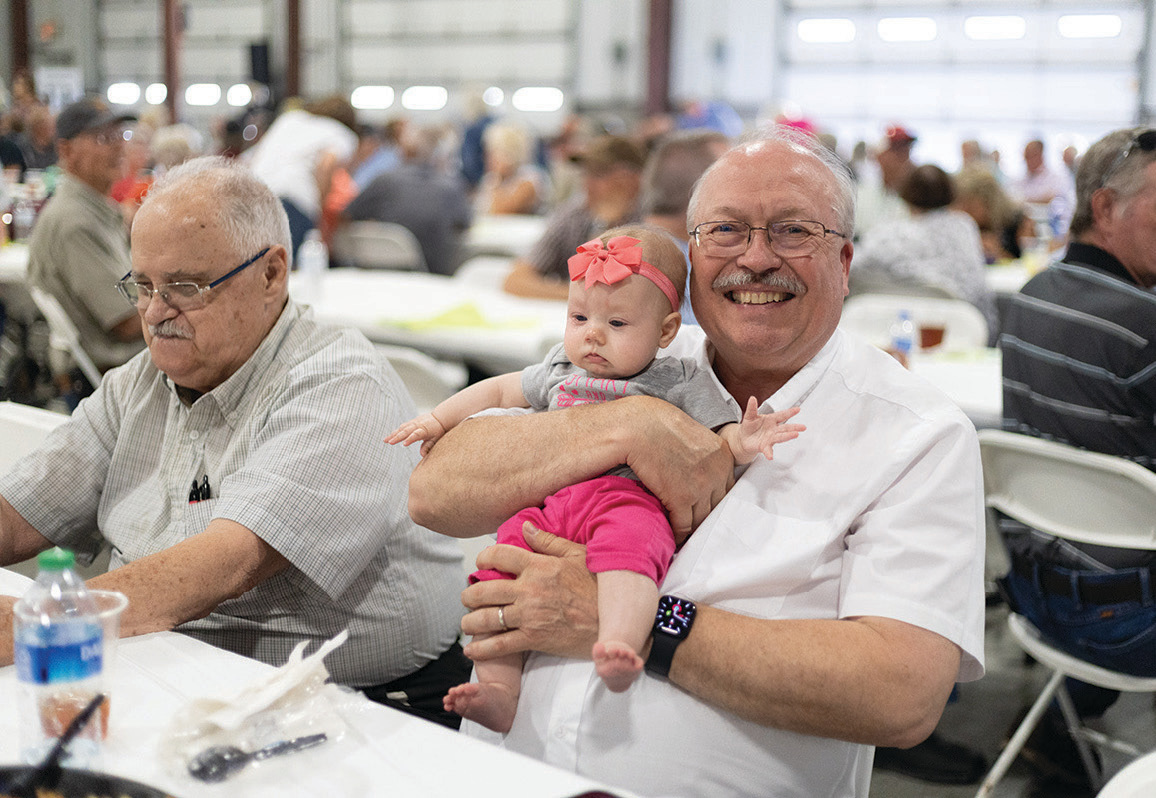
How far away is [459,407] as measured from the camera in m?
1.87

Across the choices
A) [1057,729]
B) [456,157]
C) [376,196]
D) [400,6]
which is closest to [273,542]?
[1057,729]

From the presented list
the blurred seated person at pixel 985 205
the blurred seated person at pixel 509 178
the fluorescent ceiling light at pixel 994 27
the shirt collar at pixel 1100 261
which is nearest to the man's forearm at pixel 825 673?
the shirt collar at pixel 1100 261

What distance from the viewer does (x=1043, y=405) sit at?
281 centimetres

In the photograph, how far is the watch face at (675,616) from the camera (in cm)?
150

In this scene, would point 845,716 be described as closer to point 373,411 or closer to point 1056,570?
A: point 373,411

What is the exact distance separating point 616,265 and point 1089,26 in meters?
15.0

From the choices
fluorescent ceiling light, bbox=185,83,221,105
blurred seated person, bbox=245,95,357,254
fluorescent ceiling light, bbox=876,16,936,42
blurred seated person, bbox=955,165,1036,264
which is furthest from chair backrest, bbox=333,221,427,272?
fluorescent ceiling light, bbox=185,83,221,105

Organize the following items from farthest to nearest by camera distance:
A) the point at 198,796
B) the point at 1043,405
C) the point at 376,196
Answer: the point at 376,196
the point at 1043,405
the point at 198,796

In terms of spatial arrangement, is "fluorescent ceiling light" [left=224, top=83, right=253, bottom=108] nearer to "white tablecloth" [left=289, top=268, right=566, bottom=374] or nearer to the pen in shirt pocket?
"white tablecloth" [left=289, top=268, right=566, bottom=374]

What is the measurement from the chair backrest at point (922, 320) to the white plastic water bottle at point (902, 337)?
270 mm

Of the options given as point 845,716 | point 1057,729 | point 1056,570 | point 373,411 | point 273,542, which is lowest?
point 1057,729

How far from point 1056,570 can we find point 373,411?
1.78 m

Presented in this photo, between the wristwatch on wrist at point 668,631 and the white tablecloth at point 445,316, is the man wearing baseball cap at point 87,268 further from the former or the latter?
the wristwatch on wrist at point 668,631

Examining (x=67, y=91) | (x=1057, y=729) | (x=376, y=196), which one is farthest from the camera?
(x=67, y=91)
